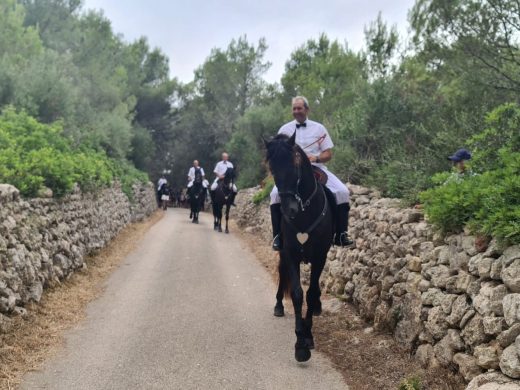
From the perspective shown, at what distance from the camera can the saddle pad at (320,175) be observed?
6184mm

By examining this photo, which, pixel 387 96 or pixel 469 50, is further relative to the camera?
pixel 387 96

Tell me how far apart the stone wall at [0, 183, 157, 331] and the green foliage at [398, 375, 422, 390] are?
14.2 ft

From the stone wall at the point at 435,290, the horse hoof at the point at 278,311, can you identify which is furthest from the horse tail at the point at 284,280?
the stone wall at the point at 435,290

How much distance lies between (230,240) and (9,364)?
1029cm

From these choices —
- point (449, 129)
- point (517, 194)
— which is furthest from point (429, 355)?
point (449, 129)

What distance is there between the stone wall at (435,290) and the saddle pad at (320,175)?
1126 millimetres

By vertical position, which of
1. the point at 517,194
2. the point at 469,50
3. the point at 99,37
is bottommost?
the point at 517,194

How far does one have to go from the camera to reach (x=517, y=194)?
4156 mm

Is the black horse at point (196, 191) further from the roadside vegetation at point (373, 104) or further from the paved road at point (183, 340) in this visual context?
the paved road at point (183, 340)

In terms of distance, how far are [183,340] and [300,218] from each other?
6.94ft

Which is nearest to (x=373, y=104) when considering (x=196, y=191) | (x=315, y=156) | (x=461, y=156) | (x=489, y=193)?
(x=461, y=156)

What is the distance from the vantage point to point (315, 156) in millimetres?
6262

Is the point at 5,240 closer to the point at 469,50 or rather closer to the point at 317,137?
the point at 317,137

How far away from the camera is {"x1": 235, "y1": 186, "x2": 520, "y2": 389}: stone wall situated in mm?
3594
